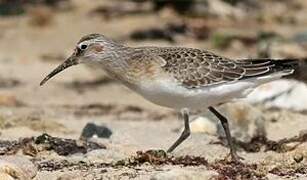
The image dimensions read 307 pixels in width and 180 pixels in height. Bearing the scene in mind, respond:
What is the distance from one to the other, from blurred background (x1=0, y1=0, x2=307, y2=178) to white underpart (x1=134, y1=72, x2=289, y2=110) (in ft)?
2.12

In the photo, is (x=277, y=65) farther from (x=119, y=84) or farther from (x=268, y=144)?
(x=119, y=84)

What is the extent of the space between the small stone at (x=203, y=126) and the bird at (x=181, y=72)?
4.59ft

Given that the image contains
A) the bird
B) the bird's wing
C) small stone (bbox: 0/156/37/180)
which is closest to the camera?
small stone (bbox: 0/156/37/180)

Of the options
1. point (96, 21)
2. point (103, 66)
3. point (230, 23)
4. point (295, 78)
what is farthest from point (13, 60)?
point (103, 66)

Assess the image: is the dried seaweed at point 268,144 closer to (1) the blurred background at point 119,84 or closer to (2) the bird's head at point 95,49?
(1) the blurred background at point 119,84

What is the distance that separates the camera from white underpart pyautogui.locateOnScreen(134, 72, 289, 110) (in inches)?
320

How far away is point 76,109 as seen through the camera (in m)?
13.0

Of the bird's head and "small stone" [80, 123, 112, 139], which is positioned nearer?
the bird's head

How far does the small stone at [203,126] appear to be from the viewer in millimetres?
10141

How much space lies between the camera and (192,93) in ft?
27.2

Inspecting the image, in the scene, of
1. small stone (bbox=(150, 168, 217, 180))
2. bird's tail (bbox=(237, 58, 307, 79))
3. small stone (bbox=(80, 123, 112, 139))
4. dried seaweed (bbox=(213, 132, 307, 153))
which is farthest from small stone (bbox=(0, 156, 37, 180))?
dried seaweed (bbox=(213, 132, 307, 153))

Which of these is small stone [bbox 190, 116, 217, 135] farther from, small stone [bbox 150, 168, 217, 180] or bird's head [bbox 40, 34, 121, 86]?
small stone [bbox 150, 168, 217, 180]

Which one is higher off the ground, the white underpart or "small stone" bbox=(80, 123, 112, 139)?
the white underpart

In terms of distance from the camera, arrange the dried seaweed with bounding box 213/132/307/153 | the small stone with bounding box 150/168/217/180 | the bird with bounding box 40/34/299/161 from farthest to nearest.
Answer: the dried seaweed with bounding box 213/132/307/153 → the bird with bounding box 40/34/299/161 → the small stone with bounding box 150/168/217/180
